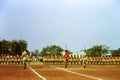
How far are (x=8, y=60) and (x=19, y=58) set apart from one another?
5.37ft

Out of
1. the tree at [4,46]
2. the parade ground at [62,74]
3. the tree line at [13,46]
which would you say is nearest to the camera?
the parade ground at [62,74]

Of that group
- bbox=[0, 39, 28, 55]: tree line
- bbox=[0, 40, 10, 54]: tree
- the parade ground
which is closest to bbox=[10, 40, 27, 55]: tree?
bbox=[0, 39, 28, 55]: tree line

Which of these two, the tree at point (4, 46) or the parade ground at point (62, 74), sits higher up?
the tree at point (4, 46)

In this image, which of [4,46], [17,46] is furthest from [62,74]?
[17,46]

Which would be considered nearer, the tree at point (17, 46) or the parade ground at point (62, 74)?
the parade ground at point (62, 74)

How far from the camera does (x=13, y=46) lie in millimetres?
132625

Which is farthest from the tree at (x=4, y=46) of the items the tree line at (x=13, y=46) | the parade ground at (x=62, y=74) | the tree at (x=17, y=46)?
the parade ground at (x=62, y=74)

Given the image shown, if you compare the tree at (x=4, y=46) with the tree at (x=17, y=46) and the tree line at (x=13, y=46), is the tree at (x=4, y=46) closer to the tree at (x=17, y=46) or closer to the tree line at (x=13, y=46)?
the tree line at (x=13, y=46)

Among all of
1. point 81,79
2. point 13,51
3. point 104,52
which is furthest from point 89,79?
point 104,52

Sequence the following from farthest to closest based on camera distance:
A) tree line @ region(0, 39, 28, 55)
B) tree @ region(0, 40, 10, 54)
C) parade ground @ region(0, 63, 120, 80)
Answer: tree line @ region(0, 39, 28, 55) → tree @ region(0, 40, 10, 54) → parade ground @ region(0, 63, 120, 80)

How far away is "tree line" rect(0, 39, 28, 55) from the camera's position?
130m

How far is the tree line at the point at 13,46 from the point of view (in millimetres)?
130125

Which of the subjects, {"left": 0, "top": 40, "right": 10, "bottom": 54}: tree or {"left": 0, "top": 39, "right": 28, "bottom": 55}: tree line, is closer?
{"left": 0, "top": 40, "right": 10, "bottom": 54}: tree

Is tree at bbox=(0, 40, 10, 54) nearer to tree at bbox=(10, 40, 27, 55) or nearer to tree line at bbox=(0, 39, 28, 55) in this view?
tree line at bbox=(0, 39, 28, 55)
